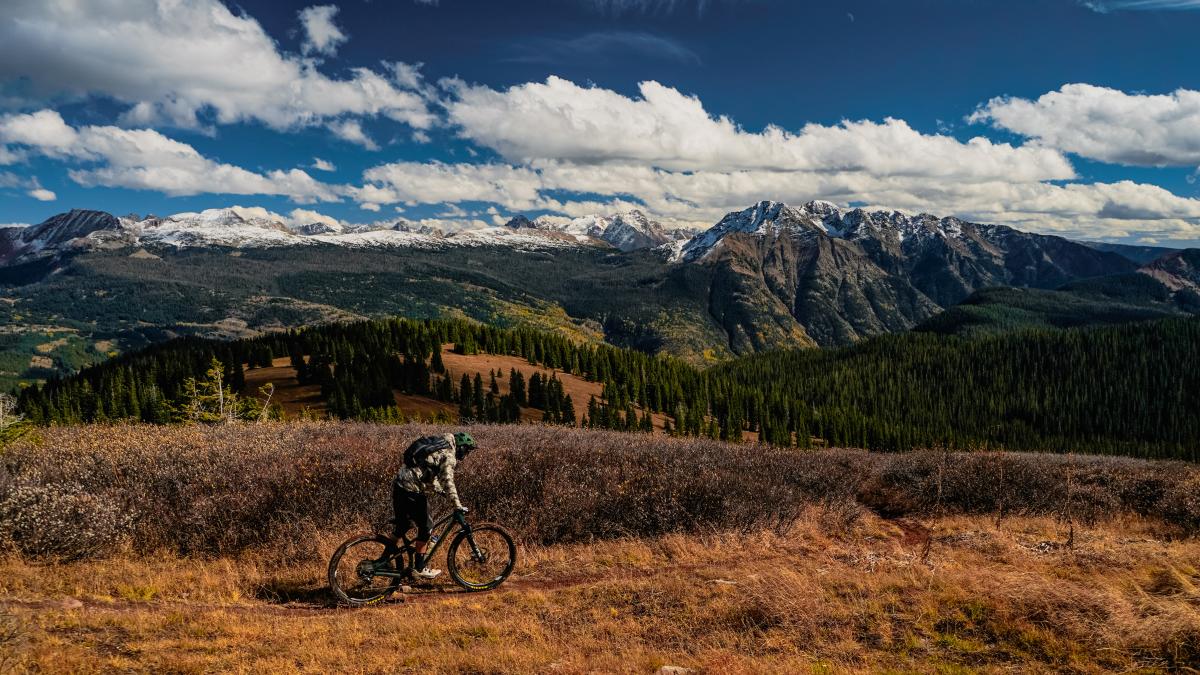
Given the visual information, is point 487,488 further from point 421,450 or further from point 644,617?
point 644,617

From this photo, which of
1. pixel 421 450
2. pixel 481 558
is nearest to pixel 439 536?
pixel 481 558

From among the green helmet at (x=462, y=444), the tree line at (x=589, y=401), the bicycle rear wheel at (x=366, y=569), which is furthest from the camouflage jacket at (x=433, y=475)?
the tree line at (x=589, y=401)

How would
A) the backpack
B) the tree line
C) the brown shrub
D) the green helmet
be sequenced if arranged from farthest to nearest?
1. the tree line
2. the brown shrub
3. the green helmet
4. the backpack

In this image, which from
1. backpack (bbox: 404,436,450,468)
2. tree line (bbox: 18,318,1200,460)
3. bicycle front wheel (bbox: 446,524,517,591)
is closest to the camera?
backpack (bbox: 404,436,450,468)

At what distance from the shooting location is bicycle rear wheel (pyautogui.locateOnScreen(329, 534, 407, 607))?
1188 centimetres

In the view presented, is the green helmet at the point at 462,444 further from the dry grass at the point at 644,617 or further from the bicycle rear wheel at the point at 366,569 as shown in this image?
the dry grass at the point at 644,617

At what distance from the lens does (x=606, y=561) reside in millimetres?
14578

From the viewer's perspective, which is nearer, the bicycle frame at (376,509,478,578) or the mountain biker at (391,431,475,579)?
the mountain biker at (391,431,475,579)

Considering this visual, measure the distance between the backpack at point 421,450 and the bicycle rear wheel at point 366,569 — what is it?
188 centimetres

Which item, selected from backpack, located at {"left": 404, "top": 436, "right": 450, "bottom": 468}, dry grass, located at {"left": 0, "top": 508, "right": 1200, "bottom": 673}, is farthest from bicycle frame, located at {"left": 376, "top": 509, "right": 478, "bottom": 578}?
backpack, located at {"left": 404, "top": 436, "right": 450, "bottom": 468}

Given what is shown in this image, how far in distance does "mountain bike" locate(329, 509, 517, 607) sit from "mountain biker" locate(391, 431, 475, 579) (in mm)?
197

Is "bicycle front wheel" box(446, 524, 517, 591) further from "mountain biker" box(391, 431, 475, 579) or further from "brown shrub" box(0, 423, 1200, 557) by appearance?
"brown shrub" box(0, 423, 1200, 557)

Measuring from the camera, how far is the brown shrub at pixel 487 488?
47.4ft

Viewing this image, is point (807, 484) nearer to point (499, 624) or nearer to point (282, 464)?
point (499, 624)
